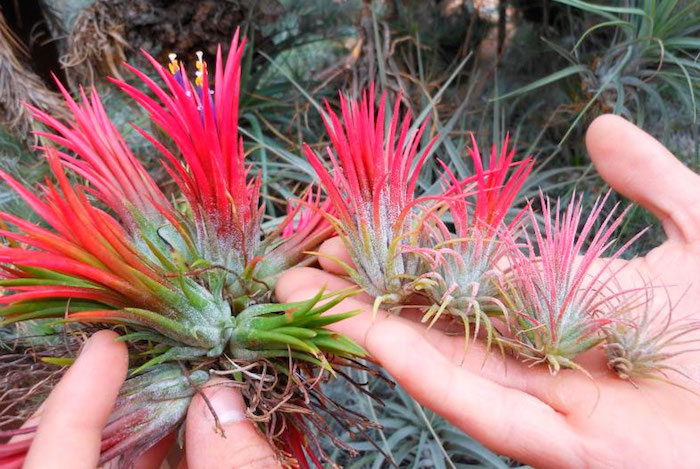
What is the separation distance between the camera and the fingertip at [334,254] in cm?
75

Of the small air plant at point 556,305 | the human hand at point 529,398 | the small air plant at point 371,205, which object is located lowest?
the human hand at point 529,398

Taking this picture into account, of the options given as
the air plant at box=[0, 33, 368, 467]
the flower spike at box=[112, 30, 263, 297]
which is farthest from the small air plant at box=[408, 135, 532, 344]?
the flower spike at box=[112, 30, 263, 297]

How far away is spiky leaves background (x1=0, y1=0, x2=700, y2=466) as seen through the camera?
118 centimetres

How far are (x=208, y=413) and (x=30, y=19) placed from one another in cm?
134

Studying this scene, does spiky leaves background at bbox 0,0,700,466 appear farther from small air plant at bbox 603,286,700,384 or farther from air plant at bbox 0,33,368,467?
small air plant at bbox 603,286,700,384

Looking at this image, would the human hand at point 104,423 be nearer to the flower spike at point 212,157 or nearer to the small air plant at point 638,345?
the flower spike at point 212,157

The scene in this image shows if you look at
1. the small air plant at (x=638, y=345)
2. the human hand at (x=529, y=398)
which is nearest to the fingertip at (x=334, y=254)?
the human hand at (x=529, y=398)

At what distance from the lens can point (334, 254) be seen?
76 centimetres

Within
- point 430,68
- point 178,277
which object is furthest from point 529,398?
point 430,68

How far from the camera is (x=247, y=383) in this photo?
0.64 meters

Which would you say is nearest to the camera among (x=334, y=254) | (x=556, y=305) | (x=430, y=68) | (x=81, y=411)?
(x=81, y=411)

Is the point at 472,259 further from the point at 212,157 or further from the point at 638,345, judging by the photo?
the point at 212,157

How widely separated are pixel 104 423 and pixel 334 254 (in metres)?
0.36

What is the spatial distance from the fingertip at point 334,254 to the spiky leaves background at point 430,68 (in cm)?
31
